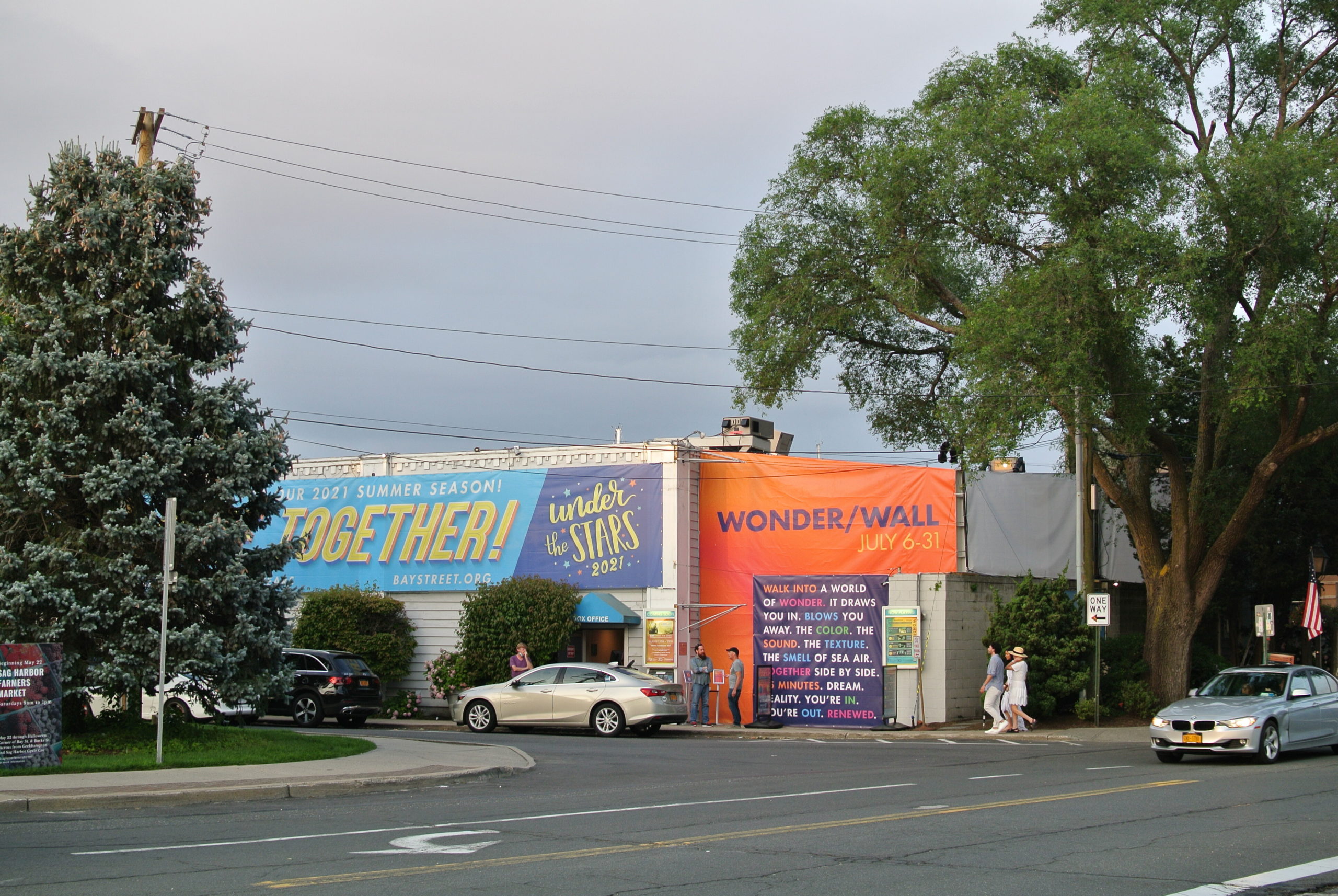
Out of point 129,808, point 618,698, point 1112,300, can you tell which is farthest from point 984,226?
point 129,808

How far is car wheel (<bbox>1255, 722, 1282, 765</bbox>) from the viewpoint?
17.4 metres

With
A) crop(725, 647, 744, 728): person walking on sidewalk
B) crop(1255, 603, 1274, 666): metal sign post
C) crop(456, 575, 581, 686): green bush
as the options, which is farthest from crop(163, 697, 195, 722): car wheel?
crop(1255, 603, 1274, 666): metal sign post

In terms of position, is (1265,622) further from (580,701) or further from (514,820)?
(514,820)

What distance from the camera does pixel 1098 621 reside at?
2491 centimetres

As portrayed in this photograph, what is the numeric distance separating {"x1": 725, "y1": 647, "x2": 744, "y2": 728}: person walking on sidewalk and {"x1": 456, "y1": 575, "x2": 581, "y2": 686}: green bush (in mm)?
3926

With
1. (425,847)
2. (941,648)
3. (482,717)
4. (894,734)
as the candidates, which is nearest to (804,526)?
(941,648)

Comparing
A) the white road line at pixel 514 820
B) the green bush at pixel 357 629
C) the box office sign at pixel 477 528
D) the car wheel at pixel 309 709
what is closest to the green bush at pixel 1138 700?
the box office sign at pixel 477 528

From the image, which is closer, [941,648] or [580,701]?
[580,701]

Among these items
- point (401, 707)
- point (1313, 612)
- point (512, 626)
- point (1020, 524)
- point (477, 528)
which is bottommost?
point (401, 707)

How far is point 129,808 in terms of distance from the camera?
510 inches

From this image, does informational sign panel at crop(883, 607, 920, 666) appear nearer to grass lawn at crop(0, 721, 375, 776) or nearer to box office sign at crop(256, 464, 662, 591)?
box office sign at crop(256, 464, 662, 591)

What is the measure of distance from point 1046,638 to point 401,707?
15.1 m

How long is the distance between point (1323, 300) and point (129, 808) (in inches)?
857

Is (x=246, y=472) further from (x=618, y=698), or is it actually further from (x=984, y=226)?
(x=984, y=226)
